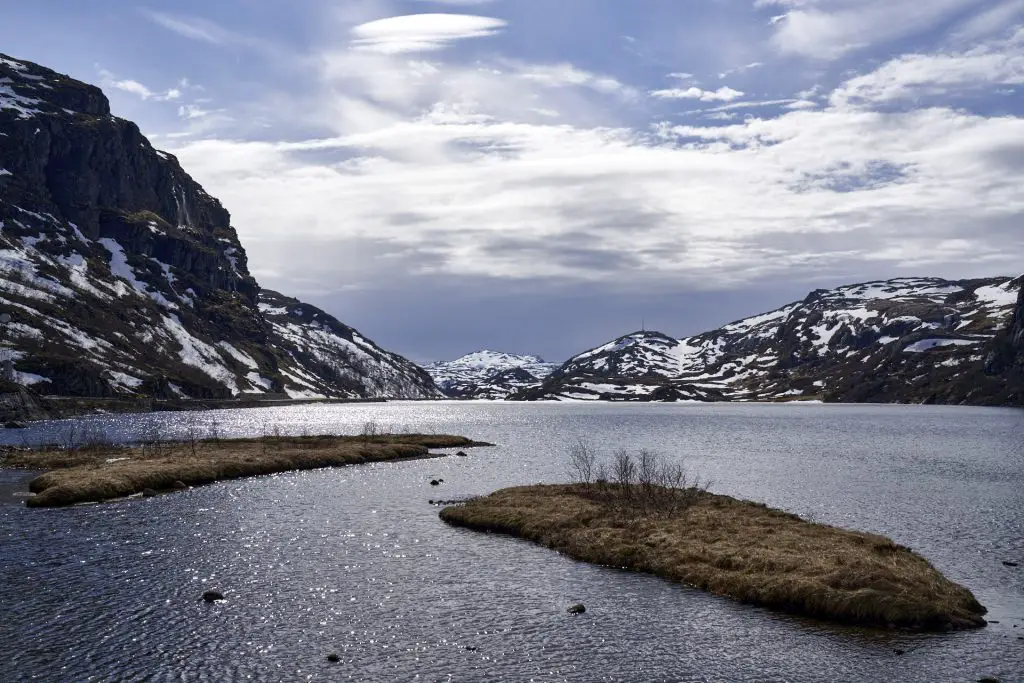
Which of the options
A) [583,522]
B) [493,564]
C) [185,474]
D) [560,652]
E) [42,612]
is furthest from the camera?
[185,474]

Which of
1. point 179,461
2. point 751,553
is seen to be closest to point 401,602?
point 751,553

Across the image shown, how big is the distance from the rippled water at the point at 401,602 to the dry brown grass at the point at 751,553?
1.55 m

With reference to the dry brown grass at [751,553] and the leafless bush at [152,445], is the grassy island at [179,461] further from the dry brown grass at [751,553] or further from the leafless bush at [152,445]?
the dry brown grass at [751,553]

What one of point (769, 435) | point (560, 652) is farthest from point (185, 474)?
point (769, 435)

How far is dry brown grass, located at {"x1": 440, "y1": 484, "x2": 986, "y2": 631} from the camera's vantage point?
3856 cm

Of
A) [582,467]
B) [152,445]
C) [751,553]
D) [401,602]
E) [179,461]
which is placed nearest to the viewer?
[401,602]

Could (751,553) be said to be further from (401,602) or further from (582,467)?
(582,467)

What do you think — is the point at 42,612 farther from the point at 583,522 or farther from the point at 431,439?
the point at 431,439

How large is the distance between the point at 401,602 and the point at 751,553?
2126 cm

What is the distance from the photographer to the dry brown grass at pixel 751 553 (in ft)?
127

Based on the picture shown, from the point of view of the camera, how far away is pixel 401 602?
41.5m

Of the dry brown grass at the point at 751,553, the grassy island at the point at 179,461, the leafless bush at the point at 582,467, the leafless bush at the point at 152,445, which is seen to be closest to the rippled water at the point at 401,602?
the dry brown grass at the point at 751,553

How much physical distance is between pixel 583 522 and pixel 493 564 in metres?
11.4

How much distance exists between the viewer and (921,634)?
3619cm
